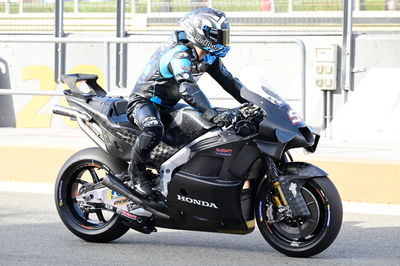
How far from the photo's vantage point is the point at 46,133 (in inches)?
470

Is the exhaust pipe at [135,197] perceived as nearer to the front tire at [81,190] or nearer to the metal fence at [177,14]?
the front tire at [81,190]

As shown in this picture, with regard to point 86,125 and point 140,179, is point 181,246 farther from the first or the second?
point 86,125

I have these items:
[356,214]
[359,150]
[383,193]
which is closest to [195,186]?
[356,214]

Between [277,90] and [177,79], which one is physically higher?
[177,79]

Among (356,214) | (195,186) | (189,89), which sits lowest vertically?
(356,214)

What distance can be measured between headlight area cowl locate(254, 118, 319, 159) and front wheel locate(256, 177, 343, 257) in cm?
27

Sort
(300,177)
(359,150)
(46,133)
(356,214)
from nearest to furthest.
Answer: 1. (300,177)
2. (356,214)
3. (359,150)
4. (46,133)

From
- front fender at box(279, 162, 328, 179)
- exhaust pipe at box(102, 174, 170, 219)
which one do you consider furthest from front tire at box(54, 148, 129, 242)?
front fender at box(279, 162, 328, 179)

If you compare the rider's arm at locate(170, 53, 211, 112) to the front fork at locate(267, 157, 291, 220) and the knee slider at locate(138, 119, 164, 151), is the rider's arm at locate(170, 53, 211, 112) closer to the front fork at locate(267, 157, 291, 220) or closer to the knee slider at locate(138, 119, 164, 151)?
the knee slider at locate(138, 119, 164, 151)

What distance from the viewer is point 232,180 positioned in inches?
255

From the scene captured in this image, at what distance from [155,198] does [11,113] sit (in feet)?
23.7

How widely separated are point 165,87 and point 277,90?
527 cm

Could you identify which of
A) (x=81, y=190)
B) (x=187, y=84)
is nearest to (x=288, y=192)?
(x=187, y=84)

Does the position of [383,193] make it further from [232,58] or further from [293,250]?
[232,58]
